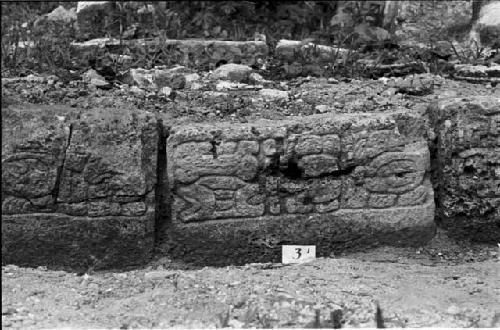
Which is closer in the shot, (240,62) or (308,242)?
(308,242)

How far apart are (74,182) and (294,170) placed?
96cm

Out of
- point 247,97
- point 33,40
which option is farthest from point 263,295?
point 33,40

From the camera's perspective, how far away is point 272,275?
3656 mm

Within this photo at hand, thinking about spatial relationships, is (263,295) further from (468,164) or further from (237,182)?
(468,164)

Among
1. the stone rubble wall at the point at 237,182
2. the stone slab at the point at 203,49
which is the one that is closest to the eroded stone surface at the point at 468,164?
the stone rubble wall at the point at 237,182

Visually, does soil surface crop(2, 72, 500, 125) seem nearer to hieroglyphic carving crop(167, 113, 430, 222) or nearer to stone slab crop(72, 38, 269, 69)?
hieroglyphic carving crop(167, 113, 430, 222)

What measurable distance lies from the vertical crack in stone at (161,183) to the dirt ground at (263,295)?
173mm

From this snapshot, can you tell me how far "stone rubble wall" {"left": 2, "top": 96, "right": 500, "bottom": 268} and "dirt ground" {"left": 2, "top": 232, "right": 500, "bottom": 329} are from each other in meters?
0.14

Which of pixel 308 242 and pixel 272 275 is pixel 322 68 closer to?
pixel 308 242

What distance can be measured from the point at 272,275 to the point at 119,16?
2395 millimetres

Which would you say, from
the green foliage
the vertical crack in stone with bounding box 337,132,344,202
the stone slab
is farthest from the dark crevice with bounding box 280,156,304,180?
the green foliage

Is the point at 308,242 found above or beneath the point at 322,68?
beneath

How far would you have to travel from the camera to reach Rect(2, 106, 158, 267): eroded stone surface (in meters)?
3.72

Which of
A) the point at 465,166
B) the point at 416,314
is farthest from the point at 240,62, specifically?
the point at 416,314
